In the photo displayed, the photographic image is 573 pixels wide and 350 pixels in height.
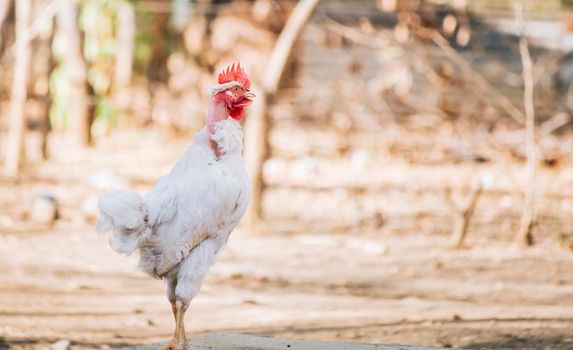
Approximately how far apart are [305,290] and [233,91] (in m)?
3.25

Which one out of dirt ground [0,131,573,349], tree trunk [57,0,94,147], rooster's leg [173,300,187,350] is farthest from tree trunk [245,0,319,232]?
tree trunk [57,0,94,147]

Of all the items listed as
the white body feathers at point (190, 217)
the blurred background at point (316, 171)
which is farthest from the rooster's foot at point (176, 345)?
the blurred background at point (316, 171)

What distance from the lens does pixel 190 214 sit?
14.2 ft

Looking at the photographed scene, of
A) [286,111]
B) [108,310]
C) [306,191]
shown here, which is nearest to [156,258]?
[108,310]

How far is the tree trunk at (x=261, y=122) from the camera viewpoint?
9867 millimetres

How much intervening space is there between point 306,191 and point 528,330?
728cm

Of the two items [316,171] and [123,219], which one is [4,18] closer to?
[316,171]

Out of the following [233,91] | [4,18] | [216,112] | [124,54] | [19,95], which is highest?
[124,54]

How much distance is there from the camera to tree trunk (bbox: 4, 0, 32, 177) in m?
12.4

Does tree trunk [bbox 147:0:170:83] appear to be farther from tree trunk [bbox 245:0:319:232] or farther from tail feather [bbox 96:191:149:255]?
tail feather [bbox 96:191:149:255]

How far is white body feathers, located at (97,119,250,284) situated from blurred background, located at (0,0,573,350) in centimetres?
155

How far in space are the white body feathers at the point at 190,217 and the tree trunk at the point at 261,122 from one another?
5.34 m

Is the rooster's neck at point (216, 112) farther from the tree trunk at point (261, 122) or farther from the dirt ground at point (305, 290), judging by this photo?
the tree trunk at point (261, 122)

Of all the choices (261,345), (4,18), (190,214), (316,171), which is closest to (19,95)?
(4,18)
